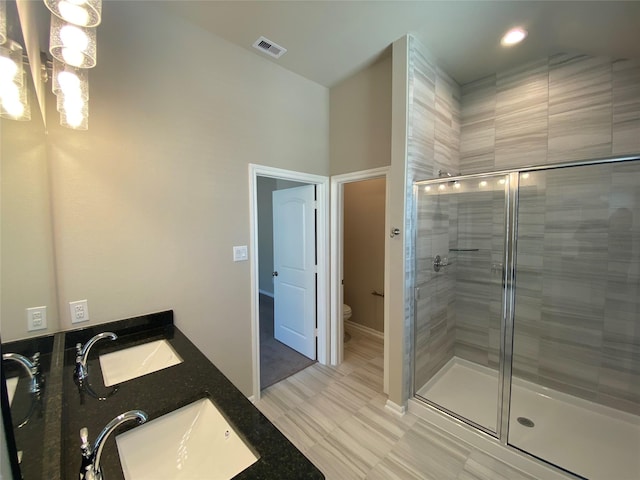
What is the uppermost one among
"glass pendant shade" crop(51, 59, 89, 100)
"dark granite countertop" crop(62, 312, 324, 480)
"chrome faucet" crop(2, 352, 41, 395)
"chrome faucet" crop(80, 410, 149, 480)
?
"glass pendant shade" crop(51, 59, 89, 100)

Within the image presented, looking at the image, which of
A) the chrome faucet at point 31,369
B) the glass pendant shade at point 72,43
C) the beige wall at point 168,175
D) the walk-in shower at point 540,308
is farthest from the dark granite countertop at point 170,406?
the walk-in shower at point 540,308

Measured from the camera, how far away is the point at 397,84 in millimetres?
2051

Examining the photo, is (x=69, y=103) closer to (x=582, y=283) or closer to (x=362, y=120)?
(x=362, y=120)

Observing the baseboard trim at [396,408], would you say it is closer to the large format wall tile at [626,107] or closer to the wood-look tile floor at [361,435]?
the wood-look tile floor at [361,435]

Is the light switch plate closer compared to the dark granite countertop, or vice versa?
the dark granite countertop

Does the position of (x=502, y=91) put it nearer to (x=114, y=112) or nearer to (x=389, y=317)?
(x=389, y=317)

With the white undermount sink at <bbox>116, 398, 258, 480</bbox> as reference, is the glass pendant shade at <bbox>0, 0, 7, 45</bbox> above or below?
above

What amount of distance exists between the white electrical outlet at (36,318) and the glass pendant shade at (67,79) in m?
1.00

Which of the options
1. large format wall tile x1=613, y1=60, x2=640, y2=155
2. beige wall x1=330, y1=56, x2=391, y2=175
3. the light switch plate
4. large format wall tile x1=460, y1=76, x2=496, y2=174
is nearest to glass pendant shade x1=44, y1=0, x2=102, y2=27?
the light switch plate

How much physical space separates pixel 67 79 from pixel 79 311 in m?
1.20

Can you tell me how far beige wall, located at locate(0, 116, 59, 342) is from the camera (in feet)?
2.86

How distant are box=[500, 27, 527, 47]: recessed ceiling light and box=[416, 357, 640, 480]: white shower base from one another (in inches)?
117

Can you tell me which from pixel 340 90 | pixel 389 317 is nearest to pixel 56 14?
pixel 340 90

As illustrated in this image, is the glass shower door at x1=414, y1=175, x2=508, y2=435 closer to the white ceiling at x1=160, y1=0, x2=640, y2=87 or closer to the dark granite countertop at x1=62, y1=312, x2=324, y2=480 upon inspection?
the white ceiling at x1=160, y1=0, x2=640, y2=87
